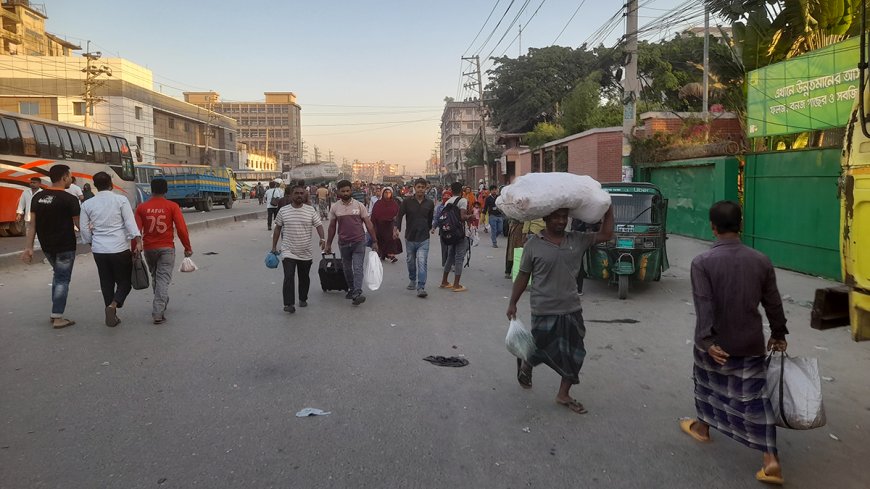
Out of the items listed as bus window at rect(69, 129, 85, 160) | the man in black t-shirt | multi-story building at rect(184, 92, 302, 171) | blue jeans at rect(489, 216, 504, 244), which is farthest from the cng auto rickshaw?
multi-story building at rect(184, 92, 302, 171)

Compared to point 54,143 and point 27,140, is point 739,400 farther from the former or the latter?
point 54,143

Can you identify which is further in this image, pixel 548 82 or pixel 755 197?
pixel 548 82

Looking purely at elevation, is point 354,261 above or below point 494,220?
below

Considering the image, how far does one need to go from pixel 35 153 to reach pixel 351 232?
1409 centimetres

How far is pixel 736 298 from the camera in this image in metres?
3.31

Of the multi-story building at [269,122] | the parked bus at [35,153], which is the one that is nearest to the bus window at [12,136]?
the parked bus at [35,153]

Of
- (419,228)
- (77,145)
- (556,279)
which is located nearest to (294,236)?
(419,228)

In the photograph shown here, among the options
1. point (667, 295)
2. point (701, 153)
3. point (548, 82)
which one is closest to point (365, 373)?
point (667, 295)

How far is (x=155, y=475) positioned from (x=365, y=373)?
2.05 m

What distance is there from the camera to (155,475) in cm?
324

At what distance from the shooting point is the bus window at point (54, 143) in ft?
59.4

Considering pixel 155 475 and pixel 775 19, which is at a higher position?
pixel 775 19

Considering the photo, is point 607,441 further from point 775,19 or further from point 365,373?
point 775,19

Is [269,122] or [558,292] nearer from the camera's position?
[558,292]
